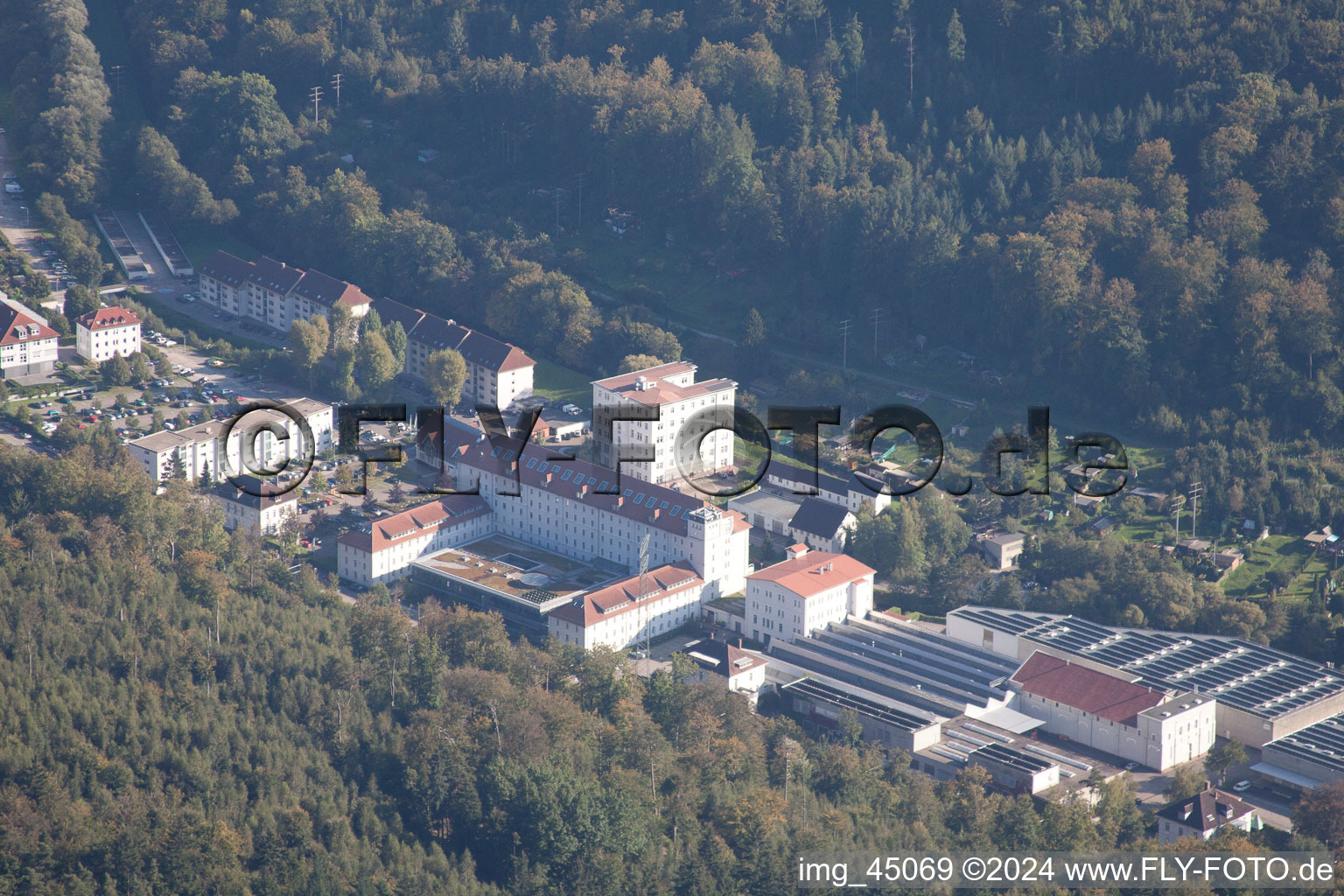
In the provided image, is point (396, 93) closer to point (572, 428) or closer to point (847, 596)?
point (572, 428)

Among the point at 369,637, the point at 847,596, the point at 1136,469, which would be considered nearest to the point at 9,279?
the point at 369,637

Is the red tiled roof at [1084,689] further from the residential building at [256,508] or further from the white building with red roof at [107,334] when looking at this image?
the white building with red roof at [107,334]

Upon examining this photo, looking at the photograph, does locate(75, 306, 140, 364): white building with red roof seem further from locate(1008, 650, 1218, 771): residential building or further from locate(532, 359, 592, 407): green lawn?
locate(1008, 650, 1218, 771): residential building

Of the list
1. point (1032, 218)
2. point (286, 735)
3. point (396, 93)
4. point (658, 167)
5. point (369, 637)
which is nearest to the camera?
point (286, 735)

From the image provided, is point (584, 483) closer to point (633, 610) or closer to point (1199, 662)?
point (633, 610)

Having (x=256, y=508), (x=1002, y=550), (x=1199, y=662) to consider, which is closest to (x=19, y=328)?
(x=256, y=508)

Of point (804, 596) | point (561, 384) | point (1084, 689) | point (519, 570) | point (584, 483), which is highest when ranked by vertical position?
point (584, 483)

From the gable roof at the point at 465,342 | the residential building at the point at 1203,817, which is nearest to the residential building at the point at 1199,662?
the residential building at the point at 1203,817
